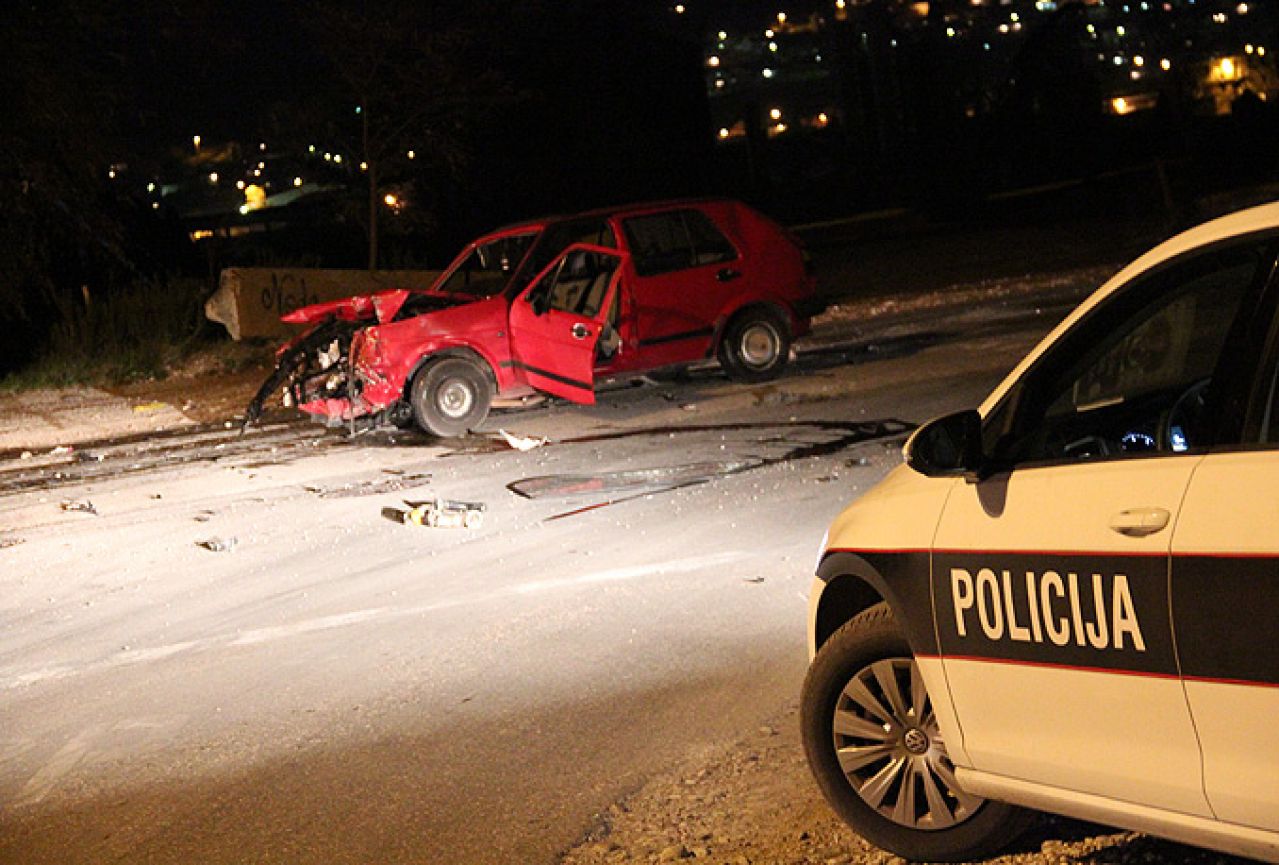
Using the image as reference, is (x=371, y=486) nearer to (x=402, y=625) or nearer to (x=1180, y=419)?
(x=402, y=625)

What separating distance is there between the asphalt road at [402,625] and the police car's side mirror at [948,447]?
178 centimetres

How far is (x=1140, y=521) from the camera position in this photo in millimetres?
3441

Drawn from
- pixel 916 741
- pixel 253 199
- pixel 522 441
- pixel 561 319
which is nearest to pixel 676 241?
pixel 561 319

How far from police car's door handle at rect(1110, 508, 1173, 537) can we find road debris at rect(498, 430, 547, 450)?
9.48 metres

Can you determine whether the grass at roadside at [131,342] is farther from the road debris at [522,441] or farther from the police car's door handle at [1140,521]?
the police car's door handle at [1140,521]

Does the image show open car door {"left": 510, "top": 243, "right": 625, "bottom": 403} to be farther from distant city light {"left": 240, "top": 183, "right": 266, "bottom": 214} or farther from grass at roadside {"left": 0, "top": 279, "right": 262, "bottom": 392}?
distant city light {"left": 240, "top": 183, "right": 266, "bottom": 214}

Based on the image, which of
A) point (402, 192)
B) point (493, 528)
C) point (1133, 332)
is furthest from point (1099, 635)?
point (402, 192)

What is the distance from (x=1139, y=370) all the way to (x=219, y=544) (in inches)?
272

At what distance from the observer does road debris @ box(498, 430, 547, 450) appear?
1286 cm

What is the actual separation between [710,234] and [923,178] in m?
23.1

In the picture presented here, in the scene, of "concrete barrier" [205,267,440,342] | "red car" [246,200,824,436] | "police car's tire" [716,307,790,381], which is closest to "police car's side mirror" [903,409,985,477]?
"red car" [246,200,824,436]

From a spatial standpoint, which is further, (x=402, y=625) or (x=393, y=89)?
(x=393, y=89)

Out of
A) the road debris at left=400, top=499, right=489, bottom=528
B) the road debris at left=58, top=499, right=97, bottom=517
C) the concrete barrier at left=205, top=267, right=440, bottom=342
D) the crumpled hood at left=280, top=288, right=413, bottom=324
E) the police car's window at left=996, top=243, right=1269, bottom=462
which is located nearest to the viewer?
the police car's window at left=996, top=243, right=1269, bottom=462

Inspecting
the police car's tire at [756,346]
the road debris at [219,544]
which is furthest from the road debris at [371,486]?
the police car's tire at [756,346]
